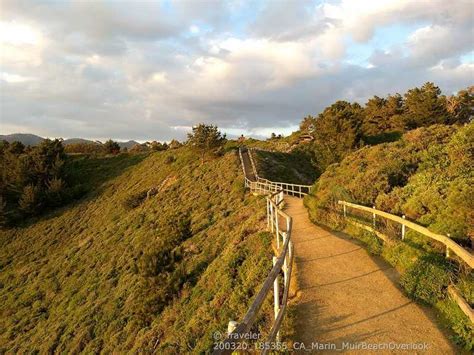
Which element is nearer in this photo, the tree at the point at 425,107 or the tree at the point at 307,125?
the tree at the point at 425,107

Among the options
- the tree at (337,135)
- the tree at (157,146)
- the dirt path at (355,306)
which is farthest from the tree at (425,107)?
the tree at (157,146)

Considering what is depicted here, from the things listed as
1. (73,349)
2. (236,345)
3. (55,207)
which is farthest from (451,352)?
(55,207)

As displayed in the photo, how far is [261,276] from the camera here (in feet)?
34.4

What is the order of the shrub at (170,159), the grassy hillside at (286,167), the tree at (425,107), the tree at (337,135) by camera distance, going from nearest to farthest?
the tree at (337,135), the grassy hillside at (286,167), the tree at (425,107), the shrub at (170,159)

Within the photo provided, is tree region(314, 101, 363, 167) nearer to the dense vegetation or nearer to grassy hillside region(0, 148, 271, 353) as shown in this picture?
grassy hillside region(0, 148, 271, 353)

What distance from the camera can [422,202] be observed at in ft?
35.5

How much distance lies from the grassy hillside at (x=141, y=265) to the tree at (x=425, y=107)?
26.4 metres

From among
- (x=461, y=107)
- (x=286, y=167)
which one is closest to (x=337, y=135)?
(x=286, y=167)

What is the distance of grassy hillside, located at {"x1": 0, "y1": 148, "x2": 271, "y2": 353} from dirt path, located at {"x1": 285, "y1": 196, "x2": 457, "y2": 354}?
1.31 meters

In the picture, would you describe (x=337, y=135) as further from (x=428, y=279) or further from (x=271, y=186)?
(x=428, y=279)

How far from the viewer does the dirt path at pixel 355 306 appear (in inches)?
217

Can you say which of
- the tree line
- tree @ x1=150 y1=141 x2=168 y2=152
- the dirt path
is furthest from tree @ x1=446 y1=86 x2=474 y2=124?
tree @ x1=150 y1=141 x2=168 y2=152

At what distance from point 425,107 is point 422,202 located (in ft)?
140

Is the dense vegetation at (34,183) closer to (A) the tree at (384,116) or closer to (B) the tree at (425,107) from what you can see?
(A) the tree at (384,116)
